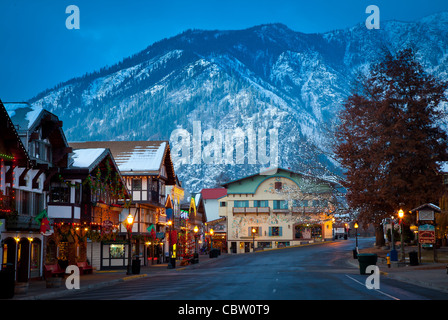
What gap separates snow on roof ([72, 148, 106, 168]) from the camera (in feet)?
142

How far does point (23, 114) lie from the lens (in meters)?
38.1

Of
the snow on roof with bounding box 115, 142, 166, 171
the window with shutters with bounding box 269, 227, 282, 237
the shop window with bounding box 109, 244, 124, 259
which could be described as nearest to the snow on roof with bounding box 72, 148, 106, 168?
the snow on roof with bounding box 115, 142, 166, 171

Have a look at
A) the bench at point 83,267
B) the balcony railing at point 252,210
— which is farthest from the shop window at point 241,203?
the bench at point 83,267

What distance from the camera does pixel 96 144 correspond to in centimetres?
6412

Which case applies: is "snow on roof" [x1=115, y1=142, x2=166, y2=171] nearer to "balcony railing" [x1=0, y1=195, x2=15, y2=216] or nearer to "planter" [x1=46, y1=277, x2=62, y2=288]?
"balcony railing" [x1=0, y1=195, x2=15, y2=216]

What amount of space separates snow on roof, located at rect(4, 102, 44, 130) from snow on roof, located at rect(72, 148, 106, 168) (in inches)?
235

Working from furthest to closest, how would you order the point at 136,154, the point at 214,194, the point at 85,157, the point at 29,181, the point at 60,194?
the point at 214,194
the point at 136,154
the point at 85,157
the point at 60,194
the point at 29,181

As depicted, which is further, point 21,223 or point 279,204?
point 279,204

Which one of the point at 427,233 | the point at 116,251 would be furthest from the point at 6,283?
the point at 116,251

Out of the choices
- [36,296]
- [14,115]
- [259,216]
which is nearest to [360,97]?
[14,115]

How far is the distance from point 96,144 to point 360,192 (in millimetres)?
27611

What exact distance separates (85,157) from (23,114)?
7.61m

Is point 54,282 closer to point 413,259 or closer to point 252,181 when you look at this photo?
point 413,259

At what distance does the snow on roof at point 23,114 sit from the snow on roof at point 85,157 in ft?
19.6
